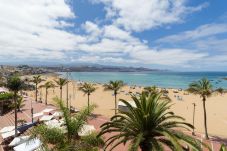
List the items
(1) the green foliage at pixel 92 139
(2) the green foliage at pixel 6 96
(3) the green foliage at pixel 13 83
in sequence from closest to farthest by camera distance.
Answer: (1) the green foliage at pixel 92 139, (3) the green foliage at pixel 13 83, (2) the green foliage at pixel 6 96

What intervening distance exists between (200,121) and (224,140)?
1427 cm

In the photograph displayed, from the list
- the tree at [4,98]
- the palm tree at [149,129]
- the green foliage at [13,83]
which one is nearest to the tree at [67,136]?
the palm tree at [149,129]

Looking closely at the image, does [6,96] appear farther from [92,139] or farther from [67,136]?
[92,139]

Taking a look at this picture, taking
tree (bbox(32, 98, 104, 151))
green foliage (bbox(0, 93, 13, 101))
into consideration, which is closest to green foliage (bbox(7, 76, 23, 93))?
tree (bbox(32, 98, 104, 151))

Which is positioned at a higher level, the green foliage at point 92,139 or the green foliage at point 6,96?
the green foliage at point 92,139

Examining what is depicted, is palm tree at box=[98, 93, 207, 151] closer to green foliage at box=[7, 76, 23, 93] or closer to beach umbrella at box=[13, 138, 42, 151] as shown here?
beach umbrella at box=[13, 138, 42, 151]

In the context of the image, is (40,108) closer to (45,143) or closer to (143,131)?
(45,143)

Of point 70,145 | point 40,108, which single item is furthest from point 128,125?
point 40,108

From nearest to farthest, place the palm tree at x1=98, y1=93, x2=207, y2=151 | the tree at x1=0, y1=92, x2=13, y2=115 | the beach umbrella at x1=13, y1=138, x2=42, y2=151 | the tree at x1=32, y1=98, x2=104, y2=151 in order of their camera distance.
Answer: the palm tree at x1=98, y1=93, x2=207, y2=151 → the tree at x1=32, y1=98, x2=104, y2=151 → the beach umbrella at x1=13, y1=138, x2=42, y2=151 → the tree at x1=0, y1=92, x2=13, y2=115

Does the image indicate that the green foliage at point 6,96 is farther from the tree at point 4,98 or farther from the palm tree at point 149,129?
the palm tree at point 149,129

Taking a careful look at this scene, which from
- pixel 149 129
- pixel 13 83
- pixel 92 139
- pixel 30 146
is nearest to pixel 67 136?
pixel 92 139

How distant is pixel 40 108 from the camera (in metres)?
56.8

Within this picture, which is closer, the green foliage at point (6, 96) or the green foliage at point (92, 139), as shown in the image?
the green foliage at point (92, 139)

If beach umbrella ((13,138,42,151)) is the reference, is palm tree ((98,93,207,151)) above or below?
above
